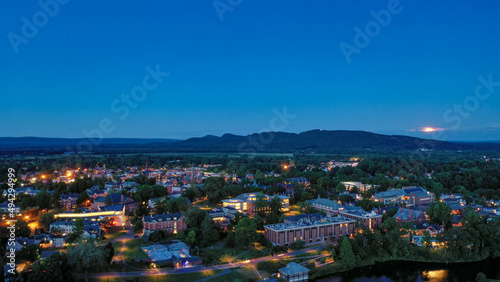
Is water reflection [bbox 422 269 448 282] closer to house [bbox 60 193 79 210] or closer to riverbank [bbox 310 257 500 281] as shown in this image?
riverbank [bbox 310 257 500 281]

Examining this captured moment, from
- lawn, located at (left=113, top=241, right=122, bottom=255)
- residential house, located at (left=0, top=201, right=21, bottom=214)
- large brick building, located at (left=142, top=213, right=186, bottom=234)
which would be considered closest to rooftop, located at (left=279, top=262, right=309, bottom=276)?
lawn, located at (left=113, top=241, right=122, bottom=255)

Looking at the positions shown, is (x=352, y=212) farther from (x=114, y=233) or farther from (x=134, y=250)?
(x=114, y=233)

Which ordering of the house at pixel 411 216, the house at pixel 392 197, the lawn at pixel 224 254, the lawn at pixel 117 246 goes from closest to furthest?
the lawn at pixel 224 254
the lawn at pixel 117 246
the house at pixel 411 216
the house at pixel 392 197

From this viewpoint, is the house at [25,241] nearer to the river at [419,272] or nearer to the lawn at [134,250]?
the lawn at [134,250]

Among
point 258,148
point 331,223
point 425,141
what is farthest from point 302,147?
point 331,223

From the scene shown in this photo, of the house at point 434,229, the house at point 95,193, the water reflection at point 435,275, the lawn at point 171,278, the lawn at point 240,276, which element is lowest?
the water reflection at point 435,275

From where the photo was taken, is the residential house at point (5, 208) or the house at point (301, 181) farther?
the house at point (301, 181)

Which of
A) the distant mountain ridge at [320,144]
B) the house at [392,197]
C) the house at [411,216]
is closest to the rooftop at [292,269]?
the house at [411,216]
